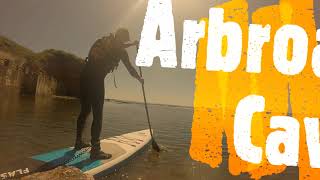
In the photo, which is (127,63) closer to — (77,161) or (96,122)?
(96,122)

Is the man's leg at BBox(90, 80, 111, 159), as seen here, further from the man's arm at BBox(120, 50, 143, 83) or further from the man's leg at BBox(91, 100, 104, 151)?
the man's arm at BBox(120, 50, 143, 83)

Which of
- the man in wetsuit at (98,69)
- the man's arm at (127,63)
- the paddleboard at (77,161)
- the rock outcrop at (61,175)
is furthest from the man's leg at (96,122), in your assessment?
the rock outcrop at (61,175)

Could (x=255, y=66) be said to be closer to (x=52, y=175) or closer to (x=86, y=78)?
(x=86, y=78)

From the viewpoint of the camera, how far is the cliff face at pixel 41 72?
292 ft

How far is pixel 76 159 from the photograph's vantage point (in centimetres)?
786

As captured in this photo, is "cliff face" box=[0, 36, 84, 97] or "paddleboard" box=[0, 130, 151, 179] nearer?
"paddleboard" box=[0, 130, 151, 179]

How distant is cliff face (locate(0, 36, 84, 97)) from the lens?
8894cm

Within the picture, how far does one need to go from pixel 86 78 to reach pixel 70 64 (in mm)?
121087

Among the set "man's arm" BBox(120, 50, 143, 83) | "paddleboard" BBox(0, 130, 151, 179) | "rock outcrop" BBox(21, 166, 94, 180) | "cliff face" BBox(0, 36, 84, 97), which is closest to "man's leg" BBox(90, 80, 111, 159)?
"paddleboard" BBox(0, 130, 151, 179)

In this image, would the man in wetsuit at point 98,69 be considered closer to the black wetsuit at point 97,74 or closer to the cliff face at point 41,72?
the black wetsuit at point 97,74

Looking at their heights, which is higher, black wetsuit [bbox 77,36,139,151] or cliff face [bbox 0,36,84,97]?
cliff face [bbox 0,36,84,97]

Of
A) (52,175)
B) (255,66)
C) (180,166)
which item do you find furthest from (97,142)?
(255,66)

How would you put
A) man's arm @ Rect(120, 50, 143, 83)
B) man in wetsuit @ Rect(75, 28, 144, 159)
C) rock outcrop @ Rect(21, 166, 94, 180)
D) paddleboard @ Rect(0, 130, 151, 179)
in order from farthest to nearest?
man's arm @ Rect(120, 50, 143, 83), man in wetsuit @ Rect(75, 28, 144, 159), paddleboard @ Rect(0, 130, 151, 179), rock outcrop @ Rect(21, 166, 94, 180)

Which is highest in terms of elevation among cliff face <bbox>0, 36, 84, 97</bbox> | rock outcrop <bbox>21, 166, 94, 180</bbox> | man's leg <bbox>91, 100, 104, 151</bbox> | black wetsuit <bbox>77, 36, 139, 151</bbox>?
cliff face <bbox>0, 36, 84, 97</bbox>
